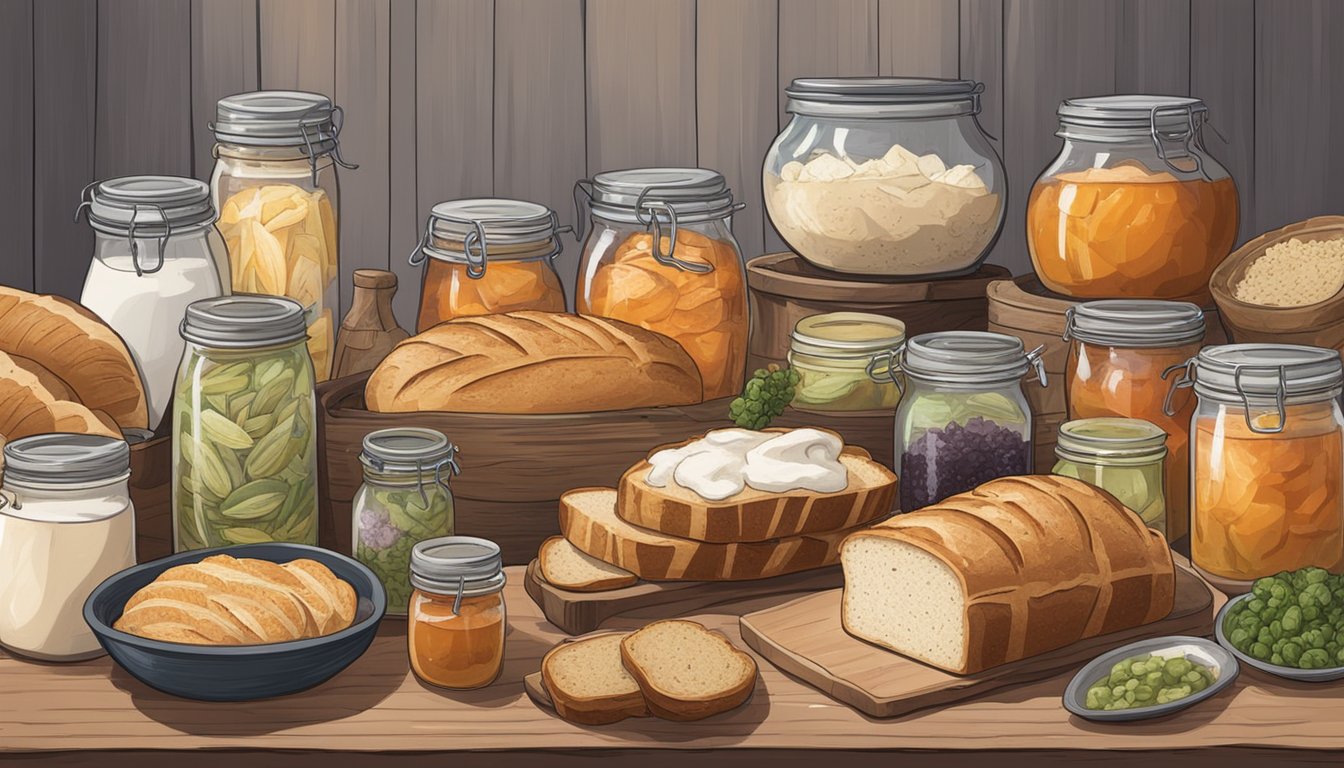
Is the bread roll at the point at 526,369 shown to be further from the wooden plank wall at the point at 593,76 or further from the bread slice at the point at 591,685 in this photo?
the wooden plank wall at the point at 593,76

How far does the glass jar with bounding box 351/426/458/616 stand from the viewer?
1410 mm

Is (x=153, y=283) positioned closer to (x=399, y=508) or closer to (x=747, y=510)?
(x=399, y=508)

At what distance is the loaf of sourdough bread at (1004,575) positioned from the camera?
1.32 metres

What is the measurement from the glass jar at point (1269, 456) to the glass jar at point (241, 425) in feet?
2.62

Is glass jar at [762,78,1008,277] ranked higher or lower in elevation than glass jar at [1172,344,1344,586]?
higher

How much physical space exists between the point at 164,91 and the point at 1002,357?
1.25 m

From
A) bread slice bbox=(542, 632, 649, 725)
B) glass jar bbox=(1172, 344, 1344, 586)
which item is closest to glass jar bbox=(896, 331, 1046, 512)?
glass jar bbox=(1172, 344, 1344, 586)

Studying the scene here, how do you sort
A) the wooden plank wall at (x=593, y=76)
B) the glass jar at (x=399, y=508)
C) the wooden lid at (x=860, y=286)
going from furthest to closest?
the wooden plank wall at (x=593, y=76) < the wooden lid at (x=860, y=286) < the glass jar at (x=399, y=508)

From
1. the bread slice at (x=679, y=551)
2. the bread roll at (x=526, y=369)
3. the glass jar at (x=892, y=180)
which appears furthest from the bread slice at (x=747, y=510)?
the glass jar at (x=892, y=180)

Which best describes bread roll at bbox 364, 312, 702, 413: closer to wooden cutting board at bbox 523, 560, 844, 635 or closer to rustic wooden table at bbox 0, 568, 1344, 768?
wooden cutting board at bbox 523, 560, 844, 635

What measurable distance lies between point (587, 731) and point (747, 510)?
280mm

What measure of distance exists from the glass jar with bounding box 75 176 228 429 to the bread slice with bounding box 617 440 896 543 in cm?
48

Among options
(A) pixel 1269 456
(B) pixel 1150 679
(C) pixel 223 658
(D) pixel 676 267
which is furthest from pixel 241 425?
(A) pixel 1269 456

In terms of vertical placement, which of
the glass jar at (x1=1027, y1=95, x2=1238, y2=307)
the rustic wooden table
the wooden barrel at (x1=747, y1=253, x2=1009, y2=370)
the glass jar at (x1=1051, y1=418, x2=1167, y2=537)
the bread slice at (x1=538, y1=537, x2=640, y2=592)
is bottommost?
the rustic wooden table
